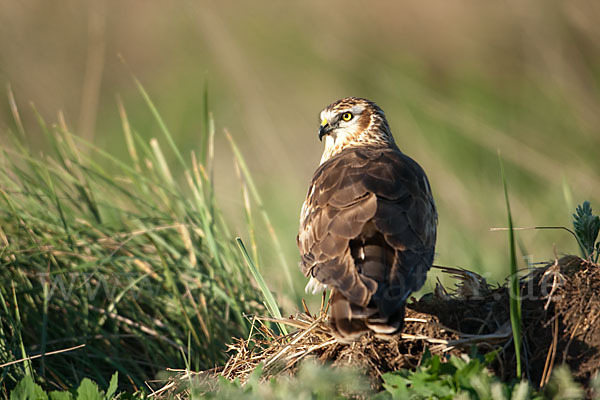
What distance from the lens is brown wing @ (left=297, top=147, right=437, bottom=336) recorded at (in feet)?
9.55

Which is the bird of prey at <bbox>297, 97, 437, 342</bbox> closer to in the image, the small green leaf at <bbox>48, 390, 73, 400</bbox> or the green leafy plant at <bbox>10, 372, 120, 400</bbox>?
the green leafy plant at <bbox>10, 372, 120, 400</bbox>

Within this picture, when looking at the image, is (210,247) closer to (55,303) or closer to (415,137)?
(55,303)

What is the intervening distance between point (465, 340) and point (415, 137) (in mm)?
4645

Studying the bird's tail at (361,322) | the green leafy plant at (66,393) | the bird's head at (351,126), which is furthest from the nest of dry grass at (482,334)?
the bird's head at (351,126)

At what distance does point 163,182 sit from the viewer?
187 inches

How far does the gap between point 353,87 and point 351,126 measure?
14.4ft

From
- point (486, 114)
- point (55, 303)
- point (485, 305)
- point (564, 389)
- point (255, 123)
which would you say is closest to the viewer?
point (564, 389)

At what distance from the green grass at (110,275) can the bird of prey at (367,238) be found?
78 centimetres

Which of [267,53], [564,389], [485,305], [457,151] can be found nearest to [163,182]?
[485,305]

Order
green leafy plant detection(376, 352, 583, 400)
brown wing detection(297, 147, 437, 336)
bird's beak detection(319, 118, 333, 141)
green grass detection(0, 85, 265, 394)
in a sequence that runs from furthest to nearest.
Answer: bird's beak detection(319, 118, 333, 141) < green grass detection(0, 85, 265, 394) < brown wing detection(297, 147, 437, 336) < green leafy plant detection(376, 352, 583, 400)

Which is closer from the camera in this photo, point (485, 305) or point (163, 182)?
point (485, 305)

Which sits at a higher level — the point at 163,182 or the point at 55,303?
the point at 163,182

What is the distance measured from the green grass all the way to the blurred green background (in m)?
0.54

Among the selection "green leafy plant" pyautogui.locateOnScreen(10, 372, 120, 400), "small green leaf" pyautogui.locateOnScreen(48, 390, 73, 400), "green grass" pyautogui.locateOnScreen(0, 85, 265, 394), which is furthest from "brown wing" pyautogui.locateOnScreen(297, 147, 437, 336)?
"small green leaf" pyautogui.locateOnScreen(48, 390, 73, 400)
